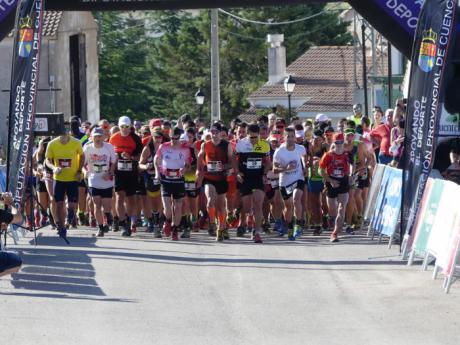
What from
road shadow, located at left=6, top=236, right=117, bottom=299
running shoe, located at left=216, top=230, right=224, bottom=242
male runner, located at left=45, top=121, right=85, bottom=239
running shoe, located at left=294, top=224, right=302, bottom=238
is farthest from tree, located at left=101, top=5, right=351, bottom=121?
road shadow, located at left=6, top=236, right=117, bottom=299

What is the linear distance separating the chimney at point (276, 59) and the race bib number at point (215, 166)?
50056 mm

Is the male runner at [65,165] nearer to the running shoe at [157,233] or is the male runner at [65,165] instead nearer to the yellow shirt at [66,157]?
the yellow shirt at [66,157]

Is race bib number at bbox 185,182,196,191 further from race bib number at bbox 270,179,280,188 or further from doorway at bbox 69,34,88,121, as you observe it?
doorway at bbox 69,34,88,121

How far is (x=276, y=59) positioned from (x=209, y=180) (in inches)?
1985

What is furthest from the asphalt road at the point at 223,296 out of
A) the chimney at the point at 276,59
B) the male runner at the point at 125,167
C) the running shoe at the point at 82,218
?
the chimney at the point at 276,59

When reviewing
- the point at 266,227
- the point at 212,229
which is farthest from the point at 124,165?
the point at 266,227

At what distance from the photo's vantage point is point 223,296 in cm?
1312

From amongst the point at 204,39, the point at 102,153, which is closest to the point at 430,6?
the point at 102,153

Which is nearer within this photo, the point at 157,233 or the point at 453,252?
the point at 453,252

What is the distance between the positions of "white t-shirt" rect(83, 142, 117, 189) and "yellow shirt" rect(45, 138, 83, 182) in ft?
1.44

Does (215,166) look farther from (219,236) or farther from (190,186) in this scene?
(190,186)

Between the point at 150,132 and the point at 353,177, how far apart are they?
381cm

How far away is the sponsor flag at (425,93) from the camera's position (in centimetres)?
1573

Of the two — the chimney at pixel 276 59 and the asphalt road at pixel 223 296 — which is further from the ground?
the chimney at pixel 276 59
